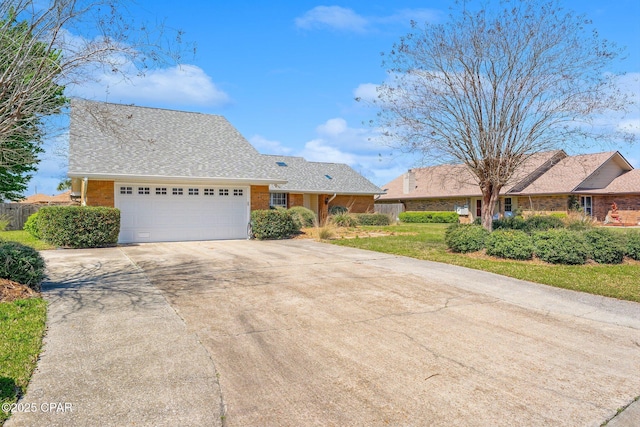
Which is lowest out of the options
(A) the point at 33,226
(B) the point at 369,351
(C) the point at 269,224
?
(B) the point at 369,351

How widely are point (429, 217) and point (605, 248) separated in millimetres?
22067

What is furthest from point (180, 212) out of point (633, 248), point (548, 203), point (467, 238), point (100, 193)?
point (548, 203)

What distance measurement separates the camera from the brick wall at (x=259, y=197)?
54.0 feet

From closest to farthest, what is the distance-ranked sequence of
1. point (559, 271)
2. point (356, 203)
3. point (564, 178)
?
point (559, 271), point (564, 178), point (356, 203)

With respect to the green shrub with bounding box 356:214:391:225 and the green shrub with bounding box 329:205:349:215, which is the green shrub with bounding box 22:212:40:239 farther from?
the green shrub with bounding box 356:214:391:225

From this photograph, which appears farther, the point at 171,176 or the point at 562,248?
the point at 171,176

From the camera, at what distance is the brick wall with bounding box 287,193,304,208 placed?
27.0m

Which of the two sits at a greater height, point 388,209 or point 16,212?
point 388,209

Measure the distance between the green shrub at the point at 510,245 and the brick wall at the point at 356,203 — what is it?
17.1 meters

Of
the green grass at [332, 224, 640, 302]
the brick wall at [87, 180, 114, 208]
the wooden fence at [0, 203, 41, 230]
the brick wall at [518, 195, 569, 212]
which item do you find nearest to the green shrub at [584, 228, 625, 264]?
the green grass at [332, 224, 640, 302]

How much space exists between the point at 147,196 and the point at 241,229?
3.78m

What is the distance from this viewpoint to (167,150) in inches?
637

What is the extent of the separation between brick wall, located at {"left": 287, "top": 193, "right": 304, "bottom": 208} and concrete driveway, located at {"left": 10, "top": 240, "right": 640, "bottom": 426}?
18.7 metres

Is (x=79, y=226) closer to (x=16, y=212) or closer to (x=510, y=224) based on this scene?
(x=510, y=224)
